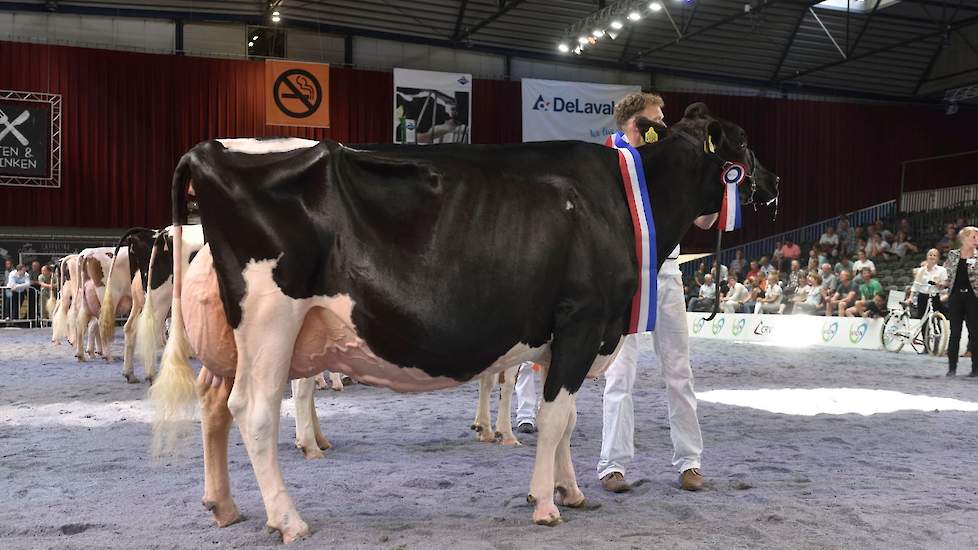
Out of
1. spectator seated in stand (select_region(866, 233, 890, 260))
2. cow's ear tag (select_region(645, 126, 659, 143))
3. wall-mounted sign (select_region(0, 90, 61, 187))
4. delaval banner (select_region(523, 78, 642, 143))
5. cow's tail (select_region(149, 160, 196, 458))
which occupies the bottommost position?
cow's tail (select_region(149, 160, 196, 458))

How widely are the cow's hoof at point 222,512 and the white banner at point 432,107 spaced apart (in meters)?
19.3

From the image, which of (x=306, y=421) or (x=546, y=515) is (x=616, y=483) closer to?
(x=546, y=515)

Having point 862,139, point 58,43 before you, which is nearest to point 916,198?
point 862,139

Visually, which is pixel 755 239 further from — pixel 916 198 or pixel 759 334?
pixel 759 334

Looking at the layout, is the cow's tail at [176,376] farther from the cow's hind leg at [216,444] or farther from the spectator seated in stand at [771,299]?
the spectator seated in stand at [771,299]

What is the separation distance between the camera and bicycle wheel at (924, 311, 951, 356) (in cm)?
1367

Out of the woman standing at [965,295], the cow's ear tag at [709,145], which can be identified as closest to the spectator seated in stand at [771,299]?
the woman standing at [965,295]

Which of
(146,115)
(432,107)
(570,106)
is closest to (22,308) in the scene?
(146,115)

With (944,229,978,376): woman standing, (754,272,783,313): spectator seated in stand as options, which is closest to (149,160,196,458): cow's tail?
(944,229,978,376): woman standing

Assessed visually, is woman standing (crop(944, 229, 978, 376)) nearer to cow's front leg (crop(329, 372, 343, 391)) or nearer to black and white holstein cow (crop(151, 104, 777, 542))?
cow's front leg (crop(329, 372, 343, 391))

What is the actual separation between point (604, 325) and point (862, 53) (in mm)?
23997

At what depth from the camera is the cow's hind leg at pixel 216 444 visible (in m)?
3.59

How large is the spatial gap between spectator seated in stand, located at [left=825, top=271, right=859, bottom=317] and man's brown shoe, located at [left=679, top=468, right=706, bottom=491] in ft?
43.5

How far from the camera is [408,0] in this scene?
22375mm
